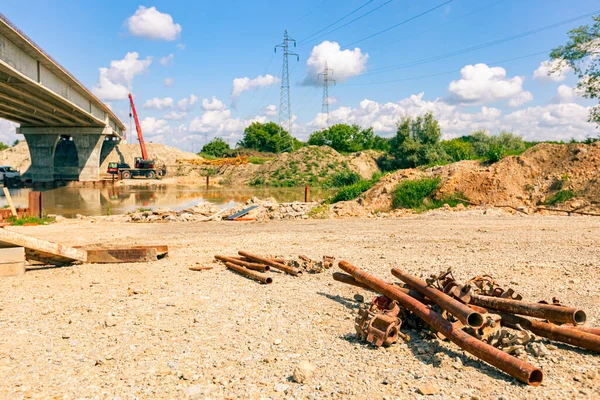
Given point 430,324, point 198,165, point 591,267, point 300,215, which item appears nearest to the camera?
point 430,324

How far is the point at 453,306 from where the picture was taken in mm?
4902

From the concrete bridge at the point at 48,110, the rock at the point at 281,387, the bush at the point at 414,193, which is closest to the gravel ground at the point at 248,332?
the rock at the point at 281,387

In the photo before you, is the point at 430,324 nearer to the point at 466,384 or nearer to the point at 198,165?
the point at 466,384

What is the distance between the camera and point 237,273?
893 centimetres

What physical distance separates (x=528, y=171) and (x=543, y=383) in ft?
63.5

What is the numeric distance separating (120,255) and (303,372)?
22.3 feet

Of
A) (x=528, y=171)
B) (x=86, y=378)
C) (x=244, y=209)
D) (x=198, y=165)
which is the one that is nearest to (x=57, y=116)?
(x=198, y=165)

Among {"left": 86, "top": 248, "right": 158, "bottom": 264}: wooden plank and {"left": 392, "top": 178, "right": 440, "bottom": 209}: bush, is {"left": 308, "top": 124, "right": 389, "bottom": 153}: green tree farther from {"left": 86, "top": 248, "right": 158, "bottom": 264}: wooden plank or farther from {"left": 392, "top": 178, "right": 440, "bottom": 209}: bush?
{"left": 86, "top": 248, "right": 158, "bottom": 264}: wooden plank

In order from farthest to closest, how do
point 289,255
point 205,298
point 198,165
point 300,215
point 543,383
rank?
point 198,165 < point 300,215 < point 289,255 < point 205,298 < point 543,383

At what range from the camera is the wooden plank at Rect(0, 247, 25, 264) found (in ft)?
27.2

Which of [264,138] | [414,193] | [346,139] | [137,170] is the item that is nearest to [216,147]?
[264,138]

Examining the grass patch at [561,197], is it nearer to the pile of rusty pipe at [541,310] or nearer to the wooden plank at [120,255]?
the pile of rusty pipe at [541,310]

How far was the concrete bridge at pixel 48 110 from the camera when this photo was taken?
27.0m

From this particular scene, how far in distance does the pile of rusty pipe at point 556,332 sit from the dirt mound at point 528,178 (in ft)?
53.0
